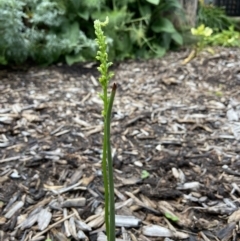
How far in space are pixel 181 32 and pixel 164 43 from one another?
291 millimetres

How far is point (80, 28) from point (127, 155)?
204cm

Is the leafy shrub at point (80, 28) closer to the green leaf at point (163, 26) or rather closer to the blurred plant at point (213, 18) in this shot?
the green leaf at point (163, 26)

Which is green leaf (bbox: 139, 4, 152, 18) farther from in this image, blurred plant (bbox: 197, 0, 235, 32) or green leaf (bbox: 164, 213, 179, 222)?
green leaf (bbox: 164, 213, 179, 222)

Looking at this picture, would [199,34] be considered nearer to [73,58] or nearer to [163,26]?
[163,26]

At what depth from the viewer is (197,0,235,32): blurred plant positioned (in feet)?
15.0

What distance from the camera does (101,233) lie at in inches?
59.5

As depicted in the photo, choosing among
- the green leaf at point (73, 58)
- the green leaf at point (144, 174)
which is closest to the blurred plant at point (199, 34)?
the green leaf at point (73, 58)

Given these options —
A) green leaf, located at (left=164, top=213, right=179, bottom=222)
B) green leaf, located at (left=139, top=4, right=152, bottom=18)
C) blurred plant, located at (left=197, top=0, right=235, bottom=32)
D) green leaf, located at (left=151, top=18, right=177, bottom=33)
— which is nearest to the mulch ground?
green leaf, located at (left=164, top=213, right=179, bottom=222)

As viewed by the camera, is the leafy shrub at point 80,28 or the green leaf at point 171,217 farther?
the leafy shrub at point 80,28

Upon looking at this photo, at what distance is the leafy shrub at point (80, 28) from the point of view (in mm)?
3195

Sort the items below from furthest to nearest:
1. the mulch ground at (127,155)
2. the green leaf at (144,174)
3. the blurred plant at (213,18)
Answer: the blurred plant at (213,18) < the green leaf at (144,174) < the mulch ground at (127,155)

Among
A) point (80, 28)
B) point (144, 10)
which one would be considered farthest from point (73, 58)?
point (144, 10)

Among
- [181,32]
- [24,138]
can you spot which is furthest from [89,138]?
[181,32]

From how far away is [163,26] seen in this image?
13.0 ft
